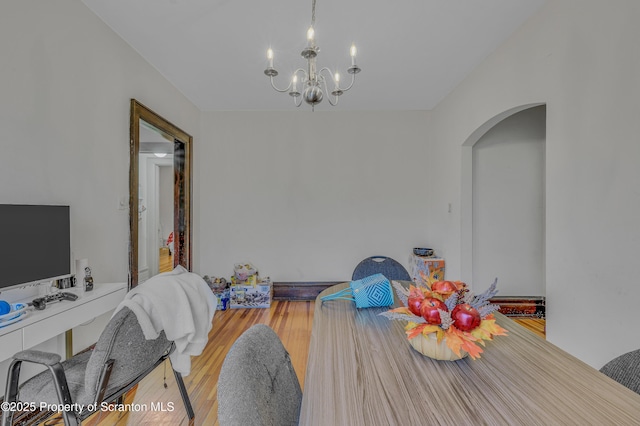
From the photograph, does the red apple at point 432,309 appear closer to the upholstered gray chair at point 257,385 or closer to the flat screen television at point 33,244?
the upholstered gray chair at point 257,385

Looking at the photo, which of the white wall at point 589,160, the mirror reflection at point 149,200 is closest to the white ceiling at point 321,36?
the white wall at point 589,160

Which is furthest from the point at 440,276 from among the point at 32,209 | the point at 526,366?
the point at 32,209

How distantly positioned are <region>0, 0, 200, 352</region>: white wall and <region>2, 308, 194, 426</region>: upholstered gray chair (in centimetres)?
95

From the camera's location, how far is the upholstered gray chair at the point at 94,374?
1.18m

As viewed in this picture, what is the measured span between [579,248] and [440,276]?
74.0 inches

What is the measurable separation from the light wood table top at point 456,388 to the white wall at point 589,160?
3.01ft

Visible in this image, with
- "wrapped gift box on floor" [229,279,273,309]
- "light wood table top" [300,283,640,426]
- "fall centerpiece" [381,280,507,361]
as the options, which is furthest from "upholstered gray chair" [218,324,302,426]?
"wrapped gift box on floor" [229,279,273,309]

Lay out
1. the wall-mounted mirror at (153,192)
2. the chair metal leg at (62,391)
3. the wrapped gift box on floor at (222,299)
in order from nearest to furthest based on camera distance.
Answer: the chair metal leg at (62,391) < the wall-mounted mirror at (153,192) < the wrapped gift box on floor at (222,299)

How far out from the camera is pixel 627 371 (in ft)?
3.18

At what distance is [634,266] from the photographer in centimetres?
147

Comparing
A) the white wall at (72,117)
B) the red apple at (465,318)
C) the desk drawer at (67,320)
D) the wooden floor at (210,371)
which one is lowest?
the wooden floor at (210,371)

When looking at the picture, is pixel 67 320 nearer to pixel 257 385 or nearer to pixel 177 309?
pixel 177 309

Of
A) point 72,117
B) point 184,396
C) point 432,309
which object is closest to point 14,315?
point 184,396

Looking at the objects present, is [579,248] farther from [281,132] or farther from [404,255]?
[281,132]
